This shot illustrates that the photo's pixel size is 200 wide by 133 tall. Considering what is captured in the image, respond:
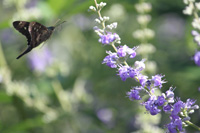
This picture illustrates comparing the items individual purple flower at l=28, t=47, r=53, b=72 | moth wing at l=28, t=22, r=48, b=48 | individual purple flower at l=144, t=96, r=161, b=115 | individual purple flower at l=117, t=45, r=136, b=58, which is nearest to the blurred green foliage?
individual purple flower at l=28, t=47, r=53, b=72

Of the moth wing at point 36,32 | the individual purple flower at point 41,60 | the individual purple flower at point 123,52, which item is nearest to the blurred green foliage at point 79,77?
the individual purple flower at point 41,60

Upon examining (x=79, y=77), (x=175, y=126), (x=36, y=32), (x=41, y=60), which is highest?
(x=41, y=60)

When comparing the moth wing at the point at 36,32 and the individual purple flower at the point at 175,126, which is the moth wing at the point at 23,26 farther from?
the individual purple flower at the point at 175,126

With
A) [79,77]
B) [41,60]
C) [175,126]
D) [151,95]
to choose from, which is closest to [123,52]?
[151,95]

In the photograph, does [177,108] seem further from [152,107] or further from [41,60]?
[41,60]

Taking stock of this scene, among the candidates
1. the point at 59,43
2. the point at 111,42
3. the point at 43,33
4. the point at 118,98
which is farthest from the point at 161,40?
the point at 111,42
